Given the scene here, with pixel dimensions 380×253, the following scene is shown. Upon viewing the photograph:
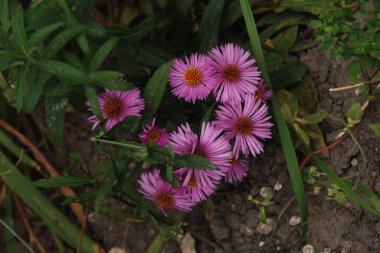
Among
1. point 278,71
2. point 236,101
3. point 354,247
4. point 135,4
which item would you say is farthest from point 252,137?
point 135,4

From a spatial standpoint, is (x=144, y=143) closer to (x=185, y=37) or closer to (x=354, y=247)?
(x=185, y=37)

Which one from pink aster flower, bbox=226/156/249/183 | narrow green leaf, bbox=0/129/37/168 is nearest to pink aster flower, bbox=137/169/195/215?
pink aster flower, bbox=226/156/249/183

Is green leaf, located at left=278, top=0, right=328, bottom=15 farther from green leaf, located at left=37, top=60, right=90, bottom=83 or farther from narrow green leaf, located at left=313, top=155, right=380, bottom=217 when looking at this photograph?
green leaf, located at left=37, top=60, right=90, bottom=83

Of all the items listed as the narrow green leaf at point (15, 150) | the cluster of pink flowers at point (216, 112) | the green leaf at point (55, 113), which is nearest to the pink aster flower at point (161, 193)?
the cluster of pink flowers at point (216, 112)

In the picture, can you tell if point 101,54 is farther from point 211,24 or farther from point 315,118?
point 315,118

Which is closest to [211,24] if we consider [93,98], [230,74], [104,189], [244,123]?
[230,74]

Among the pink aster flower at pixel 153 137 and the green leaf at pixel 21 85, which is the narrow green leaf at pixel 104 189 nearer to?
the pink aster flower at pixel 153 137
